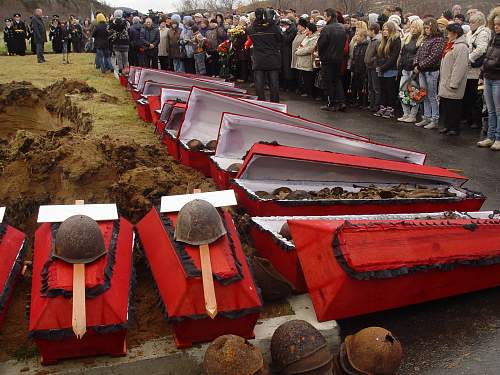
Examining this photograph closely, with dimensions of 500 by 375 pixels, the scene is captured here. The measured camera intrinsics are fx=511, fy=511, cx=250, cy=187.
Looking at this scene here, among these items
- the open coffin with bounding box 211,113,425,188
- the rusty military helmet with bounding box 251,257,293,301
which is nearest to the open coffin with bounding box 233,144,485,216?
the open coffin with bounding box 211,113,425,188

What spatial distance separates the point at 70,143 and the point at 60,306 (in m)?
3.33

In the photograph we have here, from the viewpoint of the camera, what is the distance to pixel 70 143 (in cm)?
557

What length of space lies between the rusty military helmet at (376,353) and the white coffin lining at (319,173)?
217 centimetres

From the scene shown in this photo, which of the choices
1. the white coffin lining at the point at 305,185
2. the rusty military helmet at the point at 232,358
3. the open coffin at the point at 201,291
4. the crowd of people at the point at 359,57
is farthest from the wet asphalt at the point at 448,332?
the crowd of people at the point at 359,57

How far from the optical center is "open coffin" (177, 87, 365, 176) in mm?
5980

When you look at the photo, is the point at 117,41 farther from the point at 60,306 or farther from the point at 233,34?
the point at 60,306

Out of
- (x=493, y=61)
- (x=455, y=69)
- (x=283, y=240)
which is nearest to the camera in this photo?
(x=283, y=240)

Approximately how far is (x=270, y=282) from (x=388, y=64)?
22.7ft

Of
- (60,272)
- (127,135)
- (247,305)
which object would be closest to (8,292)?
(60,272)

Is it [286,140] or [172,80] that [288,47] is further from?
[286,140]

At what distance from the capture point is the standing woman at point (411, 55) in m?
8.75

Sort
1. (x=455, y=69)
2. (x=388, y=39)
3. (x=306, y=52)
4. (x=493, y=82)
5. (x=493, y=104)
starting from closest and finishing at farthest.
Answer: (x=493, y=82), (x=493, y=104), (x=455, y=69), (x=388, y=39), (x=306, y=52)

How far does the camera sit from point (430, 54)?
8125mm

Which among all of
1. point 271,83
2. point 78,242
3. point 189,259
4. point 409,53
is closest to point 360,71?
point 409,53
